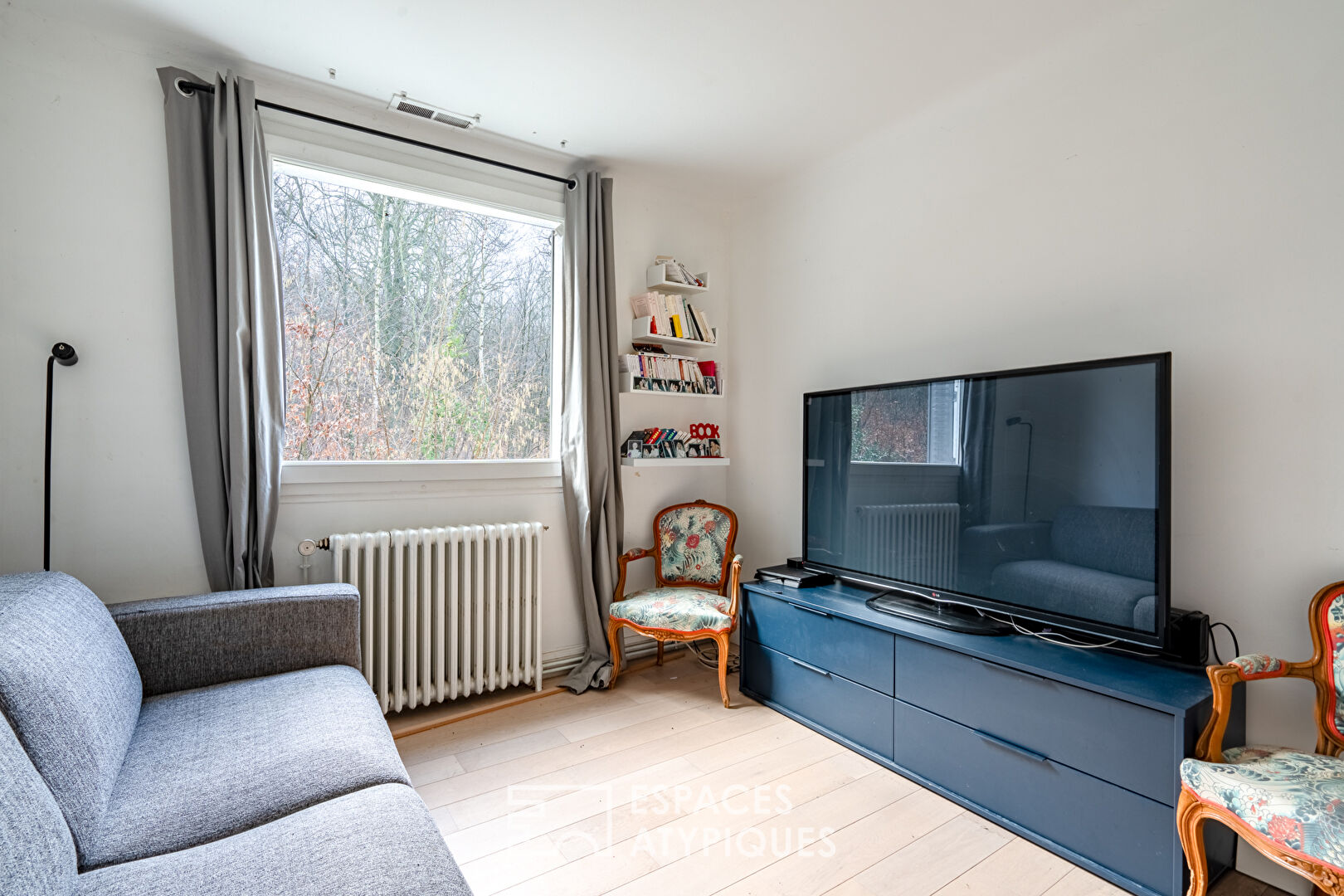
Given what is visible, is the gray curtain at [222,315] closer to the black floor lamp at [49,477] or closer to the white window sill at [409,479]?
the white window sill at [409,479]

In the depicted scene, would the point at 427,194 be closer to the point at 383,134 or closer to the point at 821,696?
the point at 383,134

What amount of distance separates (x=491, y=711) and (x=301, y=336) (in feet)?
5.71

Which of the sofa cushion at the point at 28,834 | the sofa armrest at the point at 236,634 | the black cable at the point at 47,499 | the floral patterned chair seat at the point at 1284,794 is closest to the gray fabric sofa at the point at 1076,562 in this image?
the floral patterned chair seat at the point at 1284,794

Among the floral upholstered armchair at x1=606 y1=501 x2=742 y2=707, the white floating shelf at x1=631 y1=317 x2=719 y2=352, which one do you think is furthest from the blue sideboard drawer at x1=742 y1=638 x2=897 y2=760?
the white floating shelf at x1=631 y1=317 x2=719 y2=352

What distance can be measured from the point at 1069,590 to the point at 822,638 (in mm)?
884

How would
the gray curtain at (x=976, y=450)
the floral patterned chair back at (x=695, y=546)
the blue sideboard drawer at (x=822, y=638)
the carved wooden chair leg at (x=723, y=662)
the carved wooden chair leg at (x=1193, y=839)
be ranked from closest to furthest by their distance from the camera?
the carved wooden chair leg at (x=1193, y=839), the gray curtain at (x=976, y=450), the blue sideboard drawer at (x=822, y=638), the carved wooden chair leg at (x=723, y=662), the floral patterned chair back at (x=695, y=546)

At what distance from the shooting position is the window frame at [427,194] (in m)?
2.47

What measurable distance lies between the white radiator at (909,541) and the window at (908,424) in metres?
0.19

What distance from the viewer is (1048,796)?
5.90 feet

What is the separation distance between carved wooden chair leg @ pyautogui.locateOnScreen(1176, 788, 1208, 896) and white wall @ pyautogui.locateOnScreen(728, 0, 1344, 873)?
395 millimetres

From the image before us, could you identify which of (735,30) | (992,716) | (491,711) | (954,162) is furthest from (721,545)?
(735,30)

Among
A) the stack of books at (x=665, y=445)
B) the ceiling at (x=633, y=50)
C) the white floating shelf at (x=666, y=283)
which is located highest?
the ceiling at (x=633, y=50)

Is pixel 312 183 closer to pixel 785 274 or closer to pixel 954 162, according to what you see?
pixel 785 274

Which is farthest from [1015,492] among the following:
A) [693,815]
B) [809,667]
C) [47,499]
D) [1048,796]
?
[47,499]
